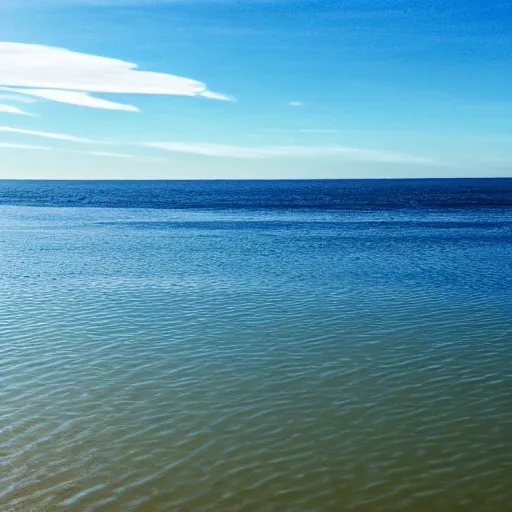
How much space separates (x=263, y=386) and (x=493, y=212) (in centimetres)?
9080

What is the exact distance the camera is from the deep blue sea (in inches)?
463

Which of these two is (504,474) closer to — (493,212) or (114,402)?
(114,402)

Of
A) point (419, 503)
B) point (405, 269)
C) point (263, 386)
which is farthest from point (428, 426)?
point (405, 269)

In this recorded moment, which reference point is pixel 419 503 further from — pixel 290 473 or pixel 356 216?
pixel 356 216

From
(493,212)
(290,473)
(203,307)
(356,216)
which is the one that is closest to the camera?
(290,473)

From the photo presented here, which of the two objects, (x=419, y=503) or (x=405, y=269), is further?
(x=405, y=269)

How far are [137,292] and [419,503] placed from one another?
20965mm

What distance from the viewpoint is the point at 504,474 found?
1240 centimetres

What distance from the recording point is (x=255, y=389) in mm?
16750

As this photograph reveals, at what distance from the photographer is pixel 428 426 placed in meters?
14.5

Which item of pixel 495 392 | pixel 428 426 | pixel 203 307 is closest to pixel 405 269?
pixel 203 307

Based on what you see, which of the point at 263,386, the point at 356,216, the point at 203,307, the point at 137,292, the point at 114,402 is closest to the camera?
the point at 114,402

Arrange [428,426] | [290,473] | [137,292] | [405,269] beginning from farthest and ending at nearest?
[405,269] < [137,292] < [428,426] < [290,473]

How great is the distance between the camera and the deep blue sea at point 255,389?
1177 centimetres
